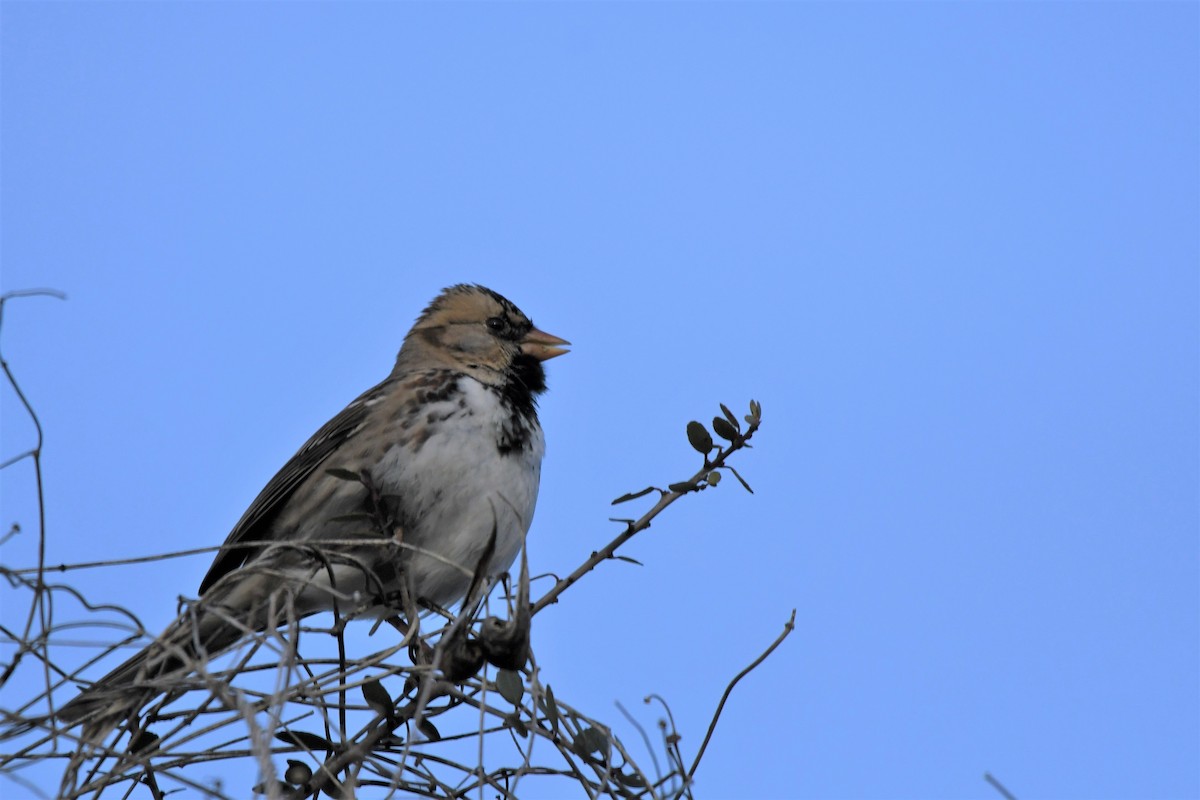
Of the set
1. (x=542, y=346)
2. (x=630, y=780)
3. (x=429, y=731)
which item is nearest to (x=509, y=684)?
(x=630, y=780)

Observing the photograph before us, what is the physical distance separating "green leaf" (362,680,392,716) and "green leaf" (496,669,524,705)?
28cm

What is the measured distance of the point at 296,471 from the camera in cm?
457

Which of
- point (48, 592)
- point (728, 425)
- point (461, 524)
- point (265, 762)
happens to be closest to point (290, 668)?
point (265, 762)

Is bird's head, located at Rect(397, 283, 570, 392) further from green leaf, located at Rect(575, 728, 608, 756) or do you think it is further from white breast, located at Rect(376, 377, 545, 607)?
green leaf, located at Rect(575, 728, 608, 756)

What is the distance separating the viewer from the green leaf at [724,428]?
2693 mm

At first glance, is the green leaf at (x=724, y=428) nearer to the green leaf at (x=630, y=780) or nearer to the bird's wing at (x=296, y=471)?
the green leaf at (x=630, y=780)

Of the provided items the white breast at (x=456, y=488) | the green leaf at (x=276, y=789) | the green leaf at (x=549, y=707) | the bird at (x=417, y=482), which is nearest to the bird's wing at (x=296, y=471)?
the bird at (x=417, y=482)

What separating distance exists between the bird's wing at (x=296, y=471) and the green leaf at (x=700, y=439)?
6.65 feet

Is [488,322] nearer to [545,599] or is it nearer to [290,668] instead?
[545,599]

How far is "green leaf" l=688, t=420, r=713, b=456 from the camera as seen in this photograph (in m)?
2.71

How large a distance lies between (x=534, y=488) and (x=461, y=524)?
1.12 feet

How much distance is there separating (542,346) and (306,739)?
7.94 feet

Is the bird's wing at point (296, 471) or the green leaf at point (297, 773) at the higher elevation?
the bird's wing at point (296, 471)

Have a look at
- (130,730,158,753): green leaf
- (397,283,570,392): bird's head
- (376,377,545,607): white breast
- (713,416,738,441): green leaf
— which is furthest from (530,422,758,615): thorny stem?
(397,283,570,392): bird's head
